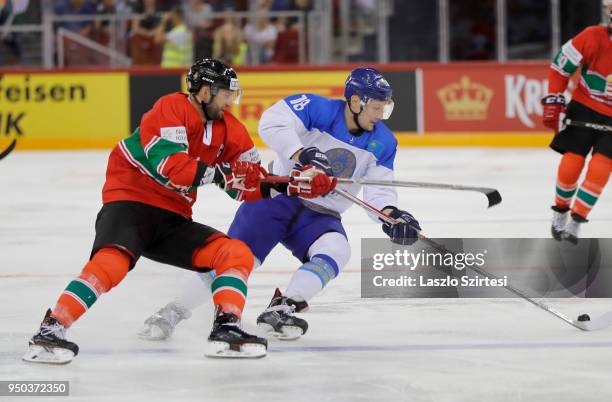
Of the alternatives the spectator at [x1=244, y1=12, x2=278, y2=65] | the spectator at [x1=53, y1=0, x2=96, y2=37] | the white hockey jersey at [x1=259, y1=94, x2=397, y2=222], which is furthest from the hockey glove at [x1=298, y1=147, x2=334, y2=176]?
the spectator at [x1=53, y1=0, x2=96, y2=37]

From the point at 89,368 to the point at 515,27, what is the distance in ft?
33.8

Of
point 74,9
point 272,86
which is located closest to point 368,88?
point 272,86

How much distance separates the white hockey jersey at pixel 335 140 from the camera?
4332 millimetres

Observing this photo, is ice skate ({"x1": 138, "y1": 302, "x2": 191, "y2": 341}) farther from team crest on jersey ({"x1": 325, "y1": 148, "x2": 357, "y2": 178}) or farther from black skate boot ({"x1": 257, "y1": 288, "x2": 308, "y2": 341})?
team crest on jersey ({"x1": 325, "y1": 148, "x2": 357, "y2": 178})

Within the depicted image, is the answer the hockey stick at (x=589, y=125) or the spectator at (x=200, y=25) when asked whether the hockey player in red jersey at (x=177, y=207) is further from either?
the spectator at (x=200, y=25)

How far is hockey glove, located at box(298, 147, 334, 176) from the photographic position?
161 inches

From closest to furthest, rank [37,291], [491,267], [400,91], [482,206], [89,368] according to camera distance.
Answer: [89,368]
[37,291]
[491,267]
[482,206]
[400,91]

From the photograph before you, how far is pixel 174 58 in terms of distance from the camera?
40.1 ft

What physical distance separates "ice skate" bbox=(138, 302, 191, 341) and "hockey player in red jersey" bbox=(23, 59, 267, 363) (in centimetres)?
24

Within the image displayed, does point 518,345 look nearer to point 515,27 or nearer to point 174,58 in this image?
point 174,58

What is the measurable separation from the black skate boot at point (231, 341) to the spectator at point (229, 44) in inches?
339

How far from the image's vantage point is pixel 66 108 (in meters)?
11.9

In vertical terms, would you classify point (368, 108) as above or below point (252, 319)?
above

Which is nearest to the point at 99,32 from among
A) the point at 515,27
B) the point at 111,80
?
the point at 111,80
